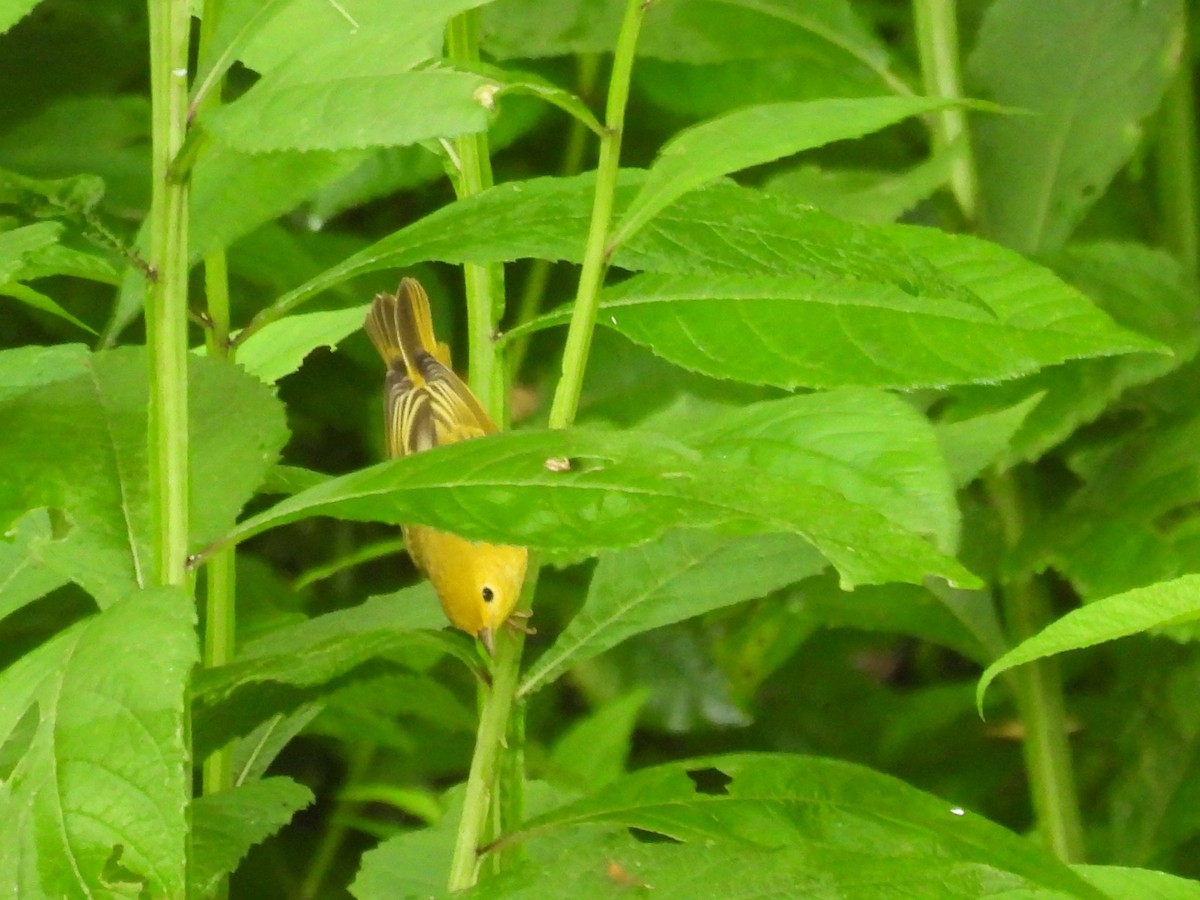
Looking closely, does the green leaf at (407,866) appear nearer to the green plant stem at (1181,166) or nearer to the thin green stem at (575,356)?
the thin green stem at (575,356)

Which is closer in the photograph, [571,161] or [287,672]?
[287,672]

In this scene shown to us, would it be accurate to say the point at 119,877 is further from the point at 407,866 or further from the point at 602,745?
the point at 602,745

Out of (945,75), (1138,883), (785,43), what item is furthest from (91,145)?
(1138,883)

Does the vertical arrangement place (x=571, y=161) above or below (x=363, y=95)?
above

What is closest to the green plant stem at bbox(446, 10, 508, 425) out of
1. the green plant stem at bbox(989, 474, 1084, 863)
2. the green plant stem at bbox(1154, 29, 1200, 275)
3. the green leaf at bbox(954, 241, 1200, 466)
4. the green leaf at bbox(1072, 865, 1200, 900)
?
the green leaf at bbox(1072, 865, 1200, 900)

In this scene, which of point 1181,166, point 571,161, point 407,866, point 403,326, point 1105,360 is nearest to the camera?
point 407,866

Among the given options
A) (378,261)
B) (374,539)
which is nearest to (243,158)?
(378,261)

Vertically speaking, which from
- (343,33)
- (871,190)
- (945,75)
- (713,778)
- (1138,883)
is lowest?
(1138,883)

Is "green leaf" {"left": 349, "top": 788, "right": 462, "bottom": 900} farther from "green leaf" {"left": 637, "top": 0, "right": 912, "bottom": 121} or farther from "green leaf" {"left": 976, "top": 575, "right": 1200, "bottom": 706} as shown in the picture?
"green leaf" {"left": 637, "top": 0, "right": 912, "bottom": 121}

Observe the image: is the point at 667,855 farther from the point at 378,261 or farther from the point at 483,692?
the point at 378,261
